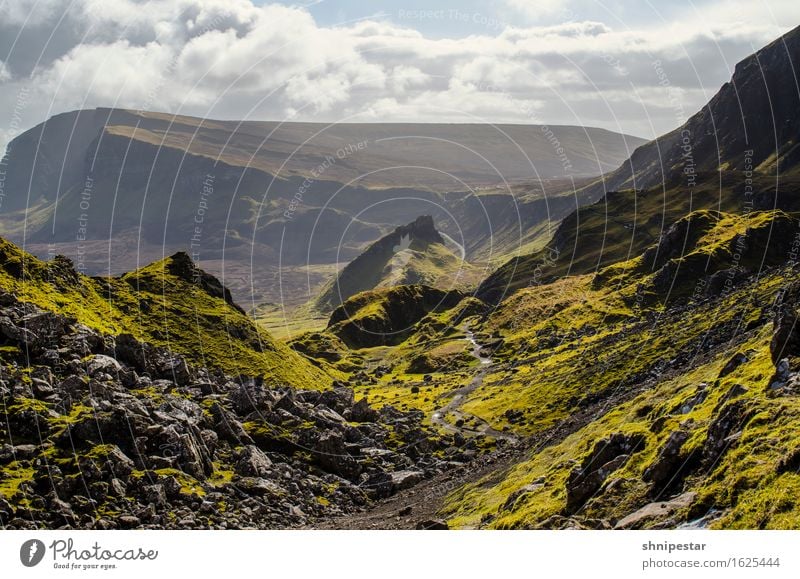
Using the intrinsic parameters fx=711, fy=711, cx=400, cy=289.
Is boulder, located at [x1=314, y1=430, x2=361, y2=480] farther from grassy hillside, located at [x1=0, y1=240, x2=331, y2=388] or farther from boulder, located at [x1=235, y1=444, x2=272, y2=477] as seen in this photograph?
grassy hillside, located at [x1=0, y1=240, x2=331, y2=388]

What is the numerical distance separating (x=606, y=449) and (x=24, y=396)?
243ft

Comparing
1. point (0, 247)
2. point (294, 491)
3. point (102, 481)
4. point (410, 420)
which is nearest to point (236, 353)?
point (410, 420)

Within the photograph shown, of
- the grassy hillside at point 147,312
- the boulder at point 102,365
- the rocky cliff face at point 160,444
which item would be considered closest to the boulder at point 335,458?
the rocky cliff face at point 160,444

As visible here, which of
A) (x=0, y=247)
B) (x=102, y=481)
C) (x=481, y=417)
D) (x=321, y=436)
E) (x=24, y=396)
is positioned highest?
(x=0, y=247)

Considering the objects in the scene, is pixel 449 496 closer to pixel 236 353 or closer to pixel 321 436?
pixel 321 436

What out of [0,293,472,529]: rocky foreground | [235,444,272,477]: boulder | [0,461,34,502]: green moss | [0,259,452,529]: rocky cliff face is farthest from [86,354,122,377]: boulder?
[0,461,34,502]: green moss

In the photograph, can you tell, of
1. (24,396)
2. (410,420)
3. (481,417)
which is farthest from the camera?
(481,417)

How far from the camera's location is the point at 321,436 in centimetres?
12600
